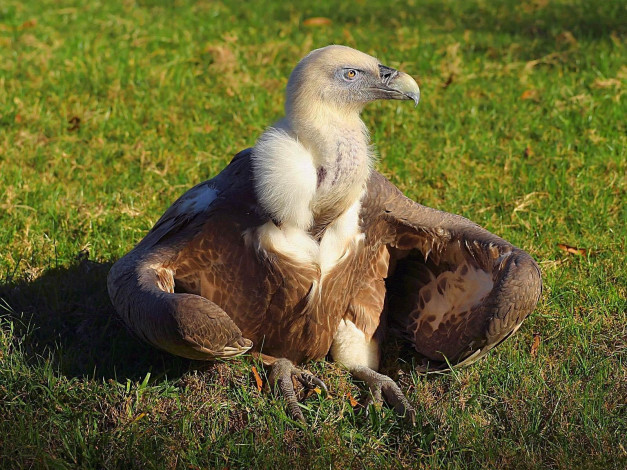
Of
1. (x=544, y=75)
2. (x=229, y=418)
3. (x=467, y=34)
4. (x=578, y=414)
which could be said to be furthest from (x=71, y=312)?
(x=467, y=34)

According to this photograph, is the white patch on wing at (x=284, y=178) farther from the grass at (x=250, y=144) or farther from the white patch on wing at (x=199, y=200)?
the grass at (x=250, y=144)

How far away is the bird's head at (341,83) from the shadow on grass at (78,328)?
1.19m

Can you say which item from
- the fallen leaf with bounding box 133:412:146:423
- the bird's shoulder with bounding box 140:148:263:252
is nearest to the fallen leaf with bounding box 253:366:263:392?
the fallen leaf with bounding box 133:412:146:423

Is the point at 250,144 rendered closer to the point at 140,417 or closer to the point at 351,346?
the point at 351,346

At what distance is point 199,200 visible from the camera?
390cm

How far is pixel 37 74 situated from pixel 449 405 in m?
4.73

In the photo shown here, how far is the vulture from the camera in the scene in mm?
3535

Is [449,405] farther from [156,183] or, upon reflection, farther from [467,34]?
[467,34]

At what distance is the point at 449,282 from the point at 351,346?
0.49 metres

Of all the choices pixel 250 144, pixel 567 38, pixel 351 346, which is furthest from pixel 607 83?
pixel 351 346

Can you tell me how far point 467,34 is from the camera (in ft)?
26.6

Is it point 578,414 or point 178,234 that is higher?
point 178,234

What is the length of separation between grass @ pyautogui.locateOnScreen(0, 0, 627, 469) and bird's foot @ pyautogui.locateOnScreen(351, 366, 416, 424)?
49 millimetres

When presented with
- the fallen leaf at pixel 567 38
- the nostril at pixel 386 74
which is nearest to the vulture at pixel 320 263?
the nostril at pixel 386 74
